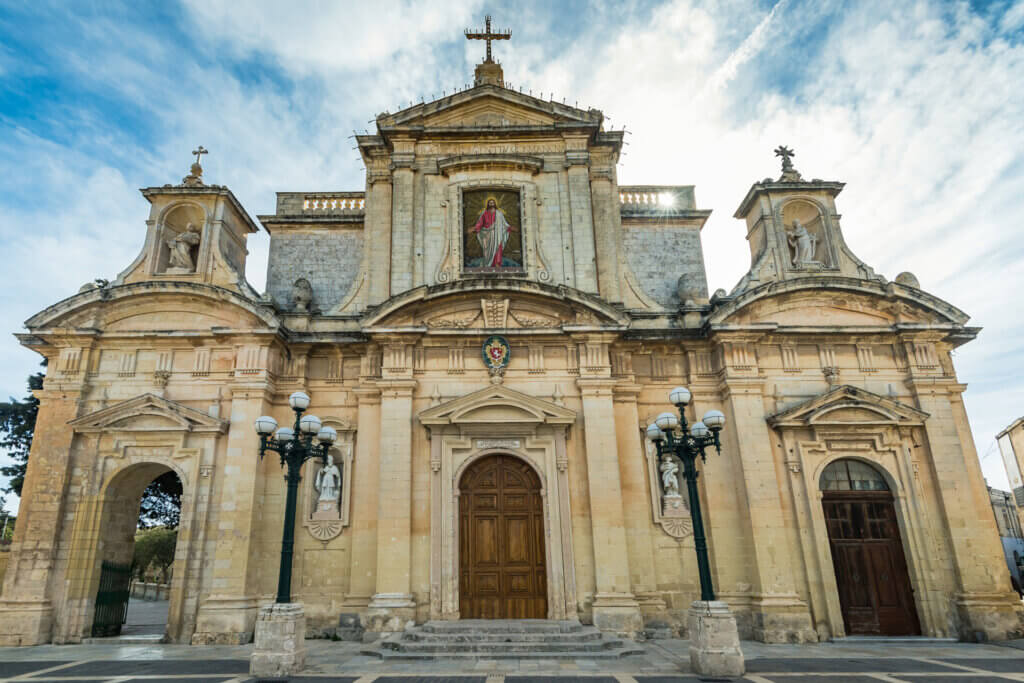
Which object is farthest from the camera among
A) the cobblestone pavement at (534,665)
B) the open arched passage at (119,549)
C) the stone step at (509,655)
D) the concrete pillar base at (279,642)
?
the open arched passage at (119,549)

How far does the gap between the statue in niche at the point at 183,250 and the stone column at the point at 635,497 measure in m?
11.8

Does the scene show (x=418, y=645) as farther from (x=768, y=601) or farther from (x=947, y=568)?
(x=947, y=568)

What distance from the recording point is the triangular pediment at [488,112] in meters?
18.3

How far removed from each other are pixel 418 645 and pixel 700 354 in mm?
9581

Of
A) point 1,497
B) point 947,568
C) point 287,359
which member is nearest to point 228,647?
point 287,359

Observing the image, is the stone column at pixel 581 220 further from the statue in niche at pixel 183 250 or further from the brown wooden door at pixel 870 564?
the statue in niche at pixel 183 250

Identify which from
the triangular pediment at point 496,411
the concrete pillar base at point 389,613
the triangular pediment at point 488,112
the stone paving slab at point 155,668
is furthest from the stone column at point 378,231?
the stone paving slab at point 155,668

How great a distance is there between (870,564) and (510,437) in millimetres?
8883

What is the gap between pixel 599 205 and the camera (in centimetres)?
1788

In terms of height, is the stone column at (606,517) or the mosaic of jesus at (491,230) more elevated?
the mosaic of jesus at (491,230)

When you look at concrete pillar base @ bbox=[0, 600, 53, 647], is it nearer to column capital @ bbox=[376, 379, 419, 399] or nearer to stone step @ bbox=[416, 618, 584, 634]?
stone step @ bbox=[416, 618, 584, 634]

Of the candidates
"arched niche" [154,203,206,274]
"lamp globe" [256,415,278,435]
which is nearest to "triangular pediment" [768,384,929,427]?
"lamp globe" [256,415,278,435]

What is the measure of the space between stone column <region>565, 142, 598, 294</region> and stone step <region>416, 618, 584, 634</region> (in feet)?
26.4

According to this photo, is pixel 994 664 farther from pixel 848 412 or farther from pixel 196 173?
pixel 196 173
